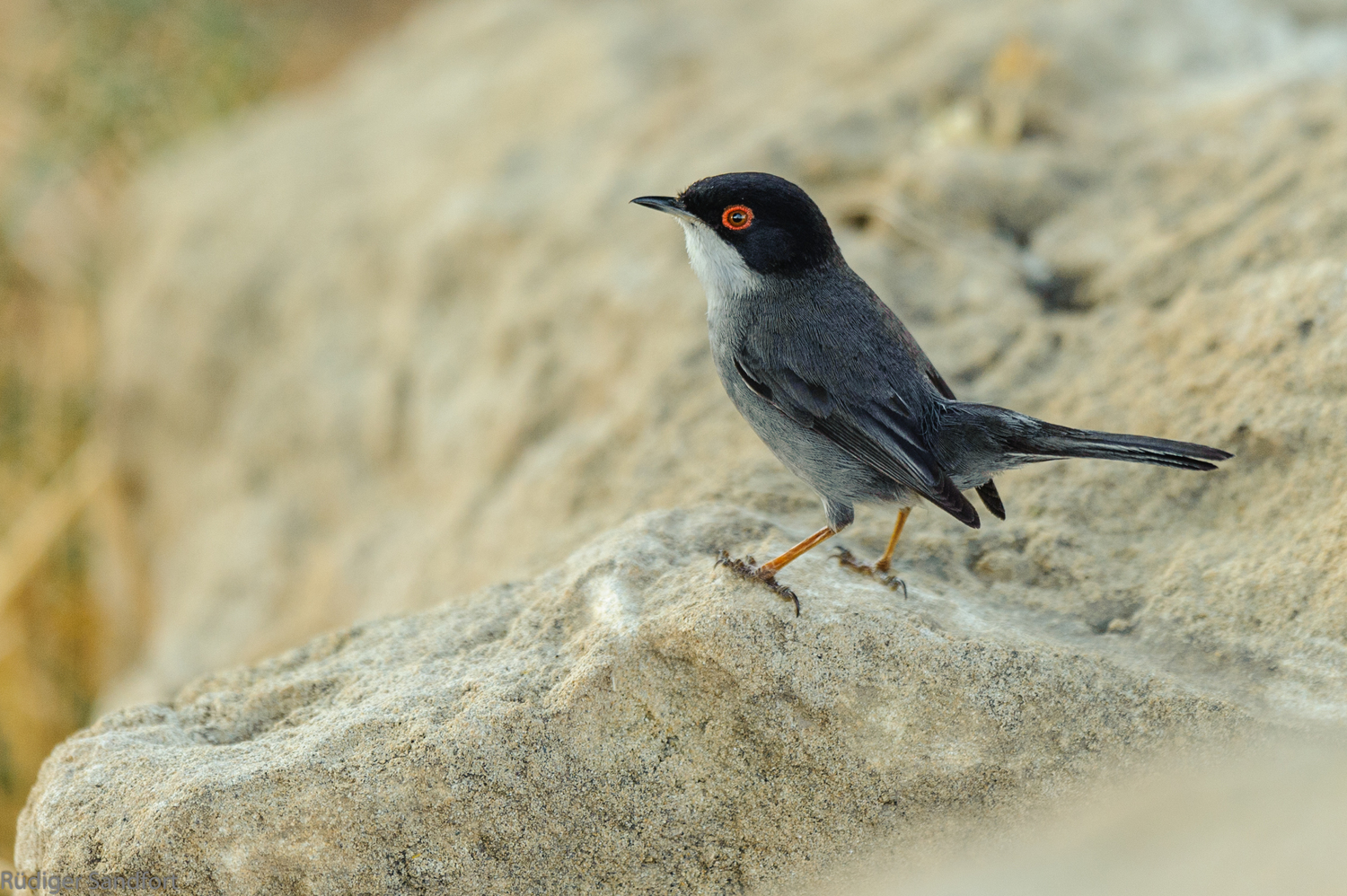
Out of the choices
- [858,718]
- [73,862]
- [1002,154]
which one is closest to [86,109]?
[1002,154]

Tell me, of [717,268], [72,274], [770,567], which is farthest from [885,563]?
[72,274]

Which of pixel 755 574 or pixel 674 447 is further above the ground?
pixel 755 574

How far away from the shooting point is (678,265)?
17.4 ft

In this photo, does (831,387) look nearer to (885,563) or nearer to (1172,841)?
(885,563)

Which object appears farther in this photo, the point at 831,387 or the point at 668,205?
the point at 668,205

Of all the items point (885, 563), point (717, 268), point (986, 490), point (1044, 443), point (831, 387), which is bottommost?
point (885, 563)

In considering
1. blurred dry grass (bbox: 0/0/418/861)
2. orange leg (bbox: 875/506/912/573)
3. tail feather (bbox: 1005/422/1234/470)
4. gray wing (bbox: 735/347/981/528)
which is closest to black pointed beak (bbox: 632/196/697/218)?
gray wing (bbox: 735/347/981/528)

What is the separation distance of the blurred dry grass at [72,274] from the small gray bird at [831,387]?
570 centimetres

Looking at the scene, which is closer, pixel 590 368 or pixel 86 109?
pixel 590 368

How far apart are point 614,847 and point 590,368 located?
114 inches

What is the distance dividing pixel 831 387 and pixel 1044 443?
2.07ft

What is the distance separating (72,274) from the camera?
9359 millimetres

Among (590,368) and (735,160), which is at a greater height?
(735,160)

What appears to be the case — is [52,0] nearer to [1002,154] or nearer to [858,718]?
[1002,154]
